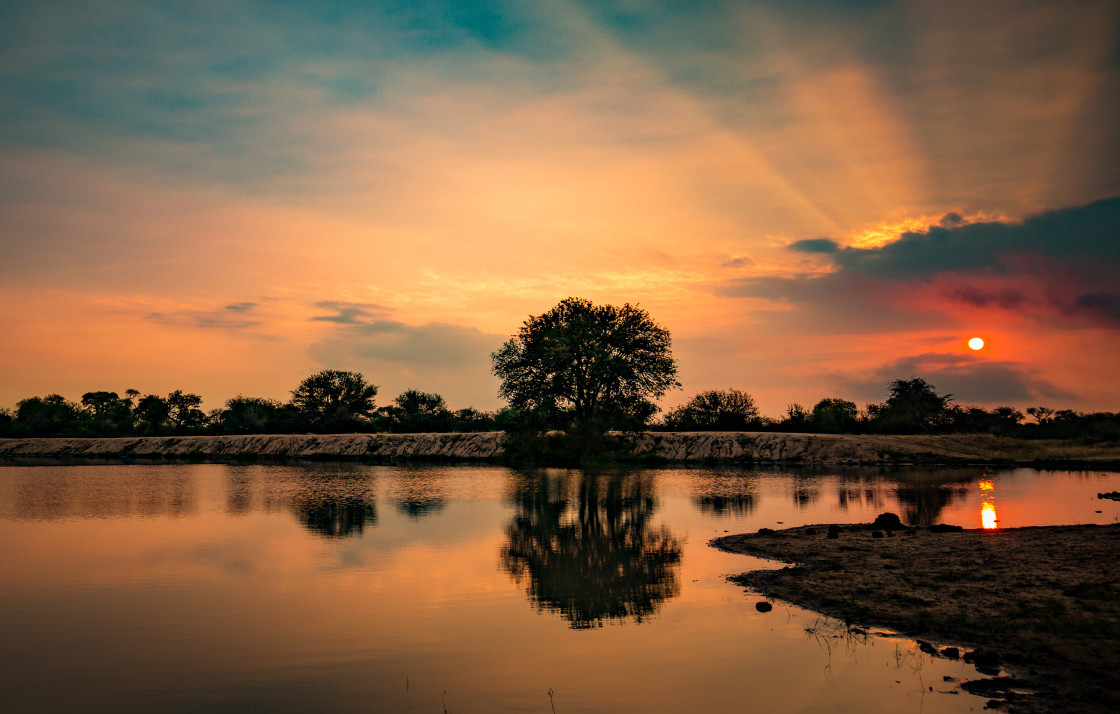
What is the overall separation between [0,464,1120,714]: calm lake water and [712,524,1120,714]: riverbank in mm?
894

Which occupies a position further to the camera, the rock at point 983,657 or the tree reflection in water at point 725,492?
the tree reflection in water at point 725,492

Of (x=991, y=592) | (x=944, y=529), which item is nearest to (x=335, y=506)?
(x=944, y=529)

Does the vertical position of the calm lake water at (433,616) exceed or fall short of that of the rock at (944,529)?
it falls short

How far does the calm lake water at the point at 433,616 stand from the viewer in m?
10.8

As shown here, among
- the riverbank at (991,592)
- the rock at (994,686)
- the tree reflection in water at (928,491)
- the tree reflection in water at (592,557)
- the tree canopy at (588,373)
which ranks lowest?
the tree reflection in water at (928,491)

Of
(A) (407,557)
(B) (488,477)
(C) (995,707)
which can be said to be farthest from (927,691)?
(B) (488,477)

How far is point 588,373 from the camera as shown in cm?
7744

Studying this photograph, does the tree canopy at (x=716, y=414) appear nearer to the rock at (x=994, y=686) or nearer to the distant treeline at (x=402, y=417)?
the distant treeline at (x=402, y=417)

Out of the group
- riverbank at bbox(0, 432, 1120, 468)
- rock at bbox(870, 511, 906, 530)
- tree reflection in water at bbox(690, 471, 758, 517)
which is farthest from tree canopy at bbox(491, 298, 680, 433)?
rock at bbox(870, 511, 906, 530)

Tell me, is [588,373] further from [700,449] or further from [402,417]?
[402,417]

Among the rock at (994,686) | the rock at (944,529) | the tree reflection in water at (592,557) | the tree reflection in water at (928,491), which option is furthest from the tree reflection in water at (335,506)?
the tree reflection in water at (928,491)

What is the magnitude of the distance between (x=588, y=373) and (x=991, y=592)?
204ft

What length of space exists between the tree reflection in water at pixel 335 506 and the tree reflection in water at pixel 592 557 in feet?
21.5

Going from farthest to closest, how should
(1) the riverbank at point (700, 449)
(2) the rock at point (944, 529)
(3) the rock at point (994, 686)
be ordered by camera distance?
(1) the riverbank at point (700, 449)
(2) the rock at point (944, 529)
(3) the rock at point (994, 686)
